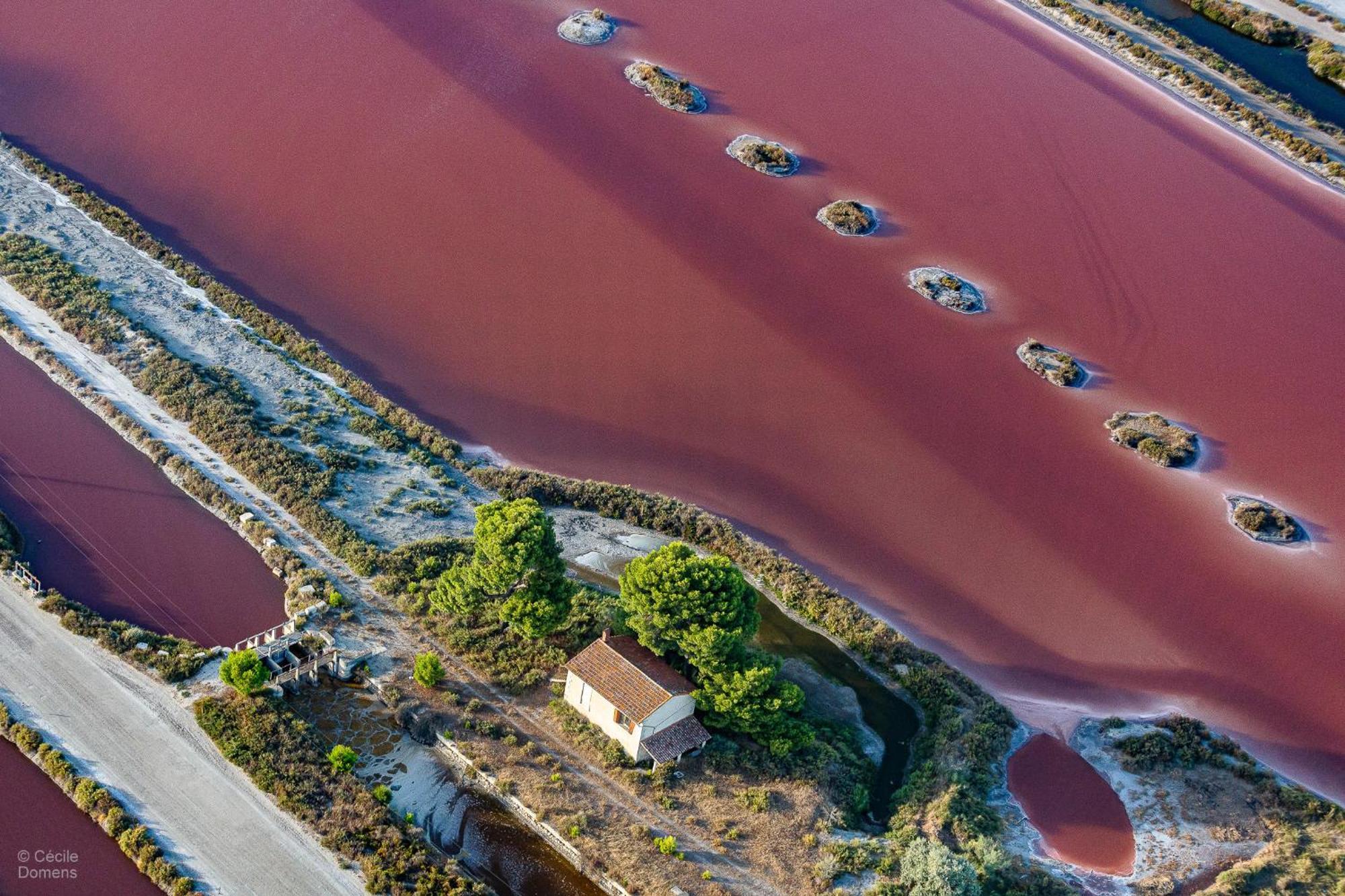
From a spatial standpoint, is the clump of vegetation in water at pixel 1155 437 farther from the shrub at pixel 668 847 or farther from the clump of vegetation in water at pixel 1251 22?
the clump of vegetation in water at pixel 1251 22

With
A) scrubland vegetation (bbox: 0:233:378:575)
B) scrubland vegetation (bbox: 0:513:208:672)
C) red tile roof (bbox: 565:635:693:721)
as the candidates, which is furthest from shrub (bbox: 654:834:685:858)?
scrubland vegetation (bbox: 0:513:208:672)

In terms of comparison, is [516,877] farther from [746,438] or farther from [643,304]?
[643,304]

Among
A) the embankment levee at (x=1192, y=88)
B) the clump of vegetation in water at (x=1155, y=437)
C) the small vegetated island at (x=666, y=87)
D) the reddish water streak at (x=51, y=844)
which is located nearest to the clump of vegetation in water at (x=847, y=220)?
the small vegetated island at (x=666, y=87)

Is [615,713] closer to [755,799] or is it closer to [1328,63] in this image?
[755,799]

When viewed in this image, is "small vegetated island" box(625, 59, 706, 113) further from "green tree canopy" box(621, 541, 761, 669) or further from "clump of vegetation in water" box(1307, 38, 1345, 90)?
"clump of vegetation in water" box(1307, 38, 1345, 90)

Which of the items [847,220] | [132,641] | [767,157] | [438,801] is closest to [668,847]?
[438,801]

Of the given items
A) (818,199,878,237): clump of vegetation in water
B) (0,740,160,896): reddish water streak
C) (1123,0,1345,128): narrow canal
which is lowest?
(0,740,160,896): reddish water streak
